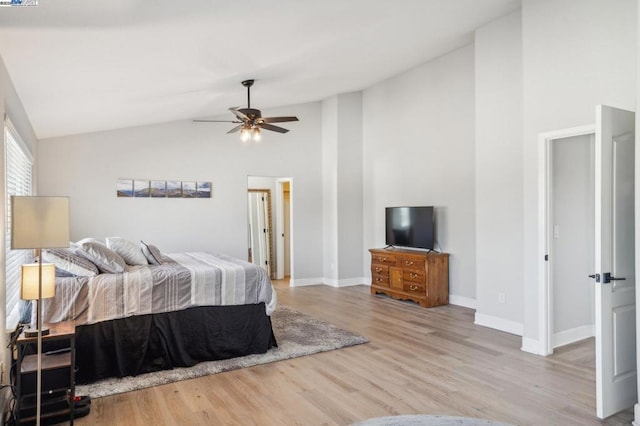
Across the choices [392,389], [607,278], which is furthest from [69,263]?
[607,278]

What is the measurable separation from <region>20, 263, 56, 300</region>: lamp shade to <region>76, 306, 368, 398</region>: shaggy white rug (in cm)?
103

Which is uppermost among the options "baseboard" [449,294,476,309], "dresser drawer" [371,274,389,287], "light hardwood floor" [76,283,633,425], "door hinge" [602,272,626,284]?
"door hinge" [602,272,626,284]

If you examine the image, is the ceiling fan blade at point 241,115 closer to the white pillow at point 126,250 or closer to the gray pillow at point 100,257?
the white pillow at point 126,250

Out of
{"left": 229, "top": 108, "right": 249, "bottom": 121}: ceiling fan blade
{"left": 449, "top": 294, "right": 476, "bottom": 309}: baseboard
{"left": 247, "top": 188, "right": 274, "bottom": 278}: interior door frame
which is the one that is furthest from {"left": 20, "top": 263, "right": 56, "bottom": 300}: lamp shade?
{"left": 247, "top": 188, "right": 274, "bottom": 278}: interior door frame

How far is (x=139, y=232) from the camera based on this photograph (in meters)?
6.53

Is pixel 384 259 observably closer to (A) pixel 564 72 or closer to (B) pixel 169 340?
(A) pixel 564 72

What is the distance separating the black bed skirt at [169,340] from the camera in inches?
136

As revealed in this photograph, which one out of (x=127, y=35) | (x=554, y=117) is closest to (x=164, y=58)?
(x=127, y=35)

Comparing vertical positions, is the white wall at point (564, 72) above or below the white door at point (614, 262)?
above

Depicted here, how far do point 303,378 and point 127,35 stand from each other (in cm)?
289

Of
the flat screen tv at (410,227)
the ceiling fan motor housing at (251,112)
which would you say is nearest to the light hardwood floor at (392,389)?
the flat screen tv at (410,227)

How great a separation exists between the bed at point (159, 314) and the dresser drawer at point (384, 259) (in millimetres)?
2939

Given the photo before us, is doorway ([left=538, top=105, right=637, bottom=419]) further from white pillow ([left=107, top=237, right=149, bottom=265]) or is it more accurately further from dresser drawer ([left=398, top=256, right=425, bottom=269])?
white pillow ([left=107, top=237, right=149, bottom=265])

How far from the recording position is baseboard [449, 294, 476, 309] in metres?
5.96
